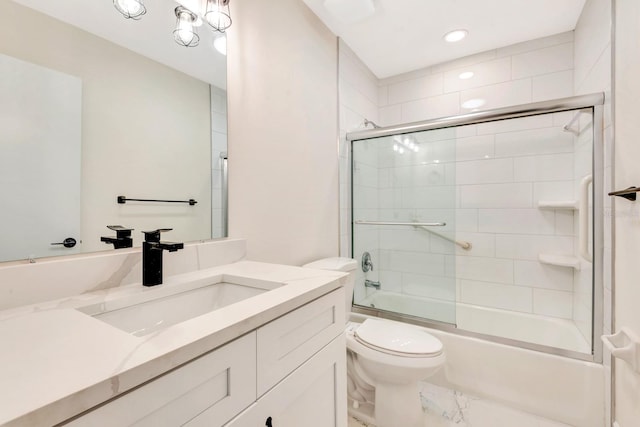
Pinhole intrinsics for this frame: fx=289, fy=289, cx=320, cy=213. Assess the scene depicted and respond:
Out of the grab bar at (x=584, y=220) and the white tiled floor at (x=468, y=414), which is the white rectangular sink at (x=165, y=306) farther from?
the grab bar at (x=584, y=220)

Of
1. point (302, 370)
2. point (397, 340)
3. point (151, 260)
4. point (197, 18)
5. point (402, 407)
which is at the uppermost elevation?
point (197, 18)

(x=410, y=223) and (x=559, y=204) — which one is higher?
(x=559, y=204)

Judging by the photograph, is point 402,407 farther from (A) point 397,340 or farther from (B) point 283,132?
(B) point 283,132

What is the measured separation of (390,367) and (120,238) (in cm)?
118

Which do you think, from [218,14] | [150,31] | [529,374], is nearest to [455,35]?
[218,14]

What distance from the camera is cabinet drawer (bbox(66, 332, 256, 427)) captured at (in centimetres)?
41

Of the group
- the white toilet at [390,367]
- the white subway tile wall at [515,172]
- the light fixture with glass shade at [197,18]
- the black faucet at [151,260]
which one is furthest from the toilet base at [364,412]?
the light fixture with glass shade at [197,18]

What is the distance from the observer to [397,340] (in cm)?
139

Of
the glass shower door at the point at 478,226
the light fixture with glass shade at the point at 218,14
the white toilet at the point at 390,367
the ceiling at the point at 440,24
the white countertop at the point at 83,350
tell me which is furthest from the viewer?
the glass shower door at the point at 478,226

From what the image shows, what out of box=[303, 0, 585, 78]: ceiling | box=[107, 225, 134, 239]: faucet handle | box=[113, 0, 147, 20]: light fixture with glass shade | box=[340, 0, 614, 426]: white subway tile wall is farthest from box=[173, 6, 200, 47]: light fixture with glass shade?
box=[340, 0, 614, 426]: white subway tile wall

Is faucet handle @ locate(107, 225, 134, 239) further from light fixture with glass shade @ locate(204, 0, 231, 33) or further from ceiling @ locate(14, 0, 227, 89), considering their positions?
light fixture with glass shade @ locate(204, 0, 231, 33)

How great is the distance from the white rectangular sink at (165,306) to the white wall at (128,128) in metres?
0.21

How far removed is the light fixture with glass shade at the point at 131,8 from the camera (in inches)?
34.8

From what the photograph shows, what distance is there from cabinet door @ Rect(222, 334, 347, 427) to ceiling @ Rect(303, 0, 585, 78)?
1.75 metres
